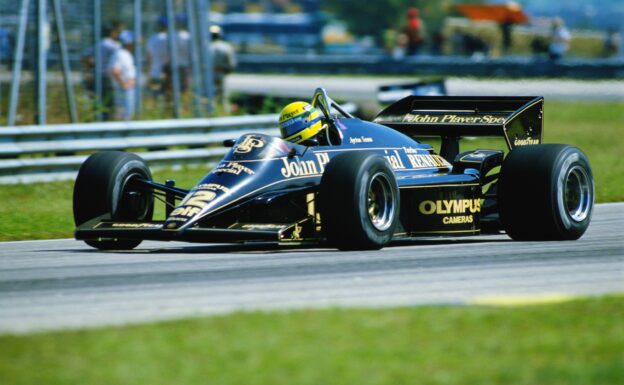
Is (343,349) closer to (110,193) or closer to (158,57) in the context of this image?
(110,193)

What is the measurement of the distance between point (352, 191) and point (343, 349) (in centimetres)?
349

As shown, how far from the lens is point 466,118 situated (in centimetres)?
1212

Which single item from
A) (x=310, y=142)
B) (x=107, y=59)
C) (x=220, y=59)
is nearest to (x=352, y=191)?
(x=310, y=142)

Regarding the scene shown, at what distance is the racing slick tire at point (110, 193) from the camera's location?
33.6ft

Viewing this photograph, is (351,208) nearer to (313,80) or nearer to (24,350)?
(24,350)

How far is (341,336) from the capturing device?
6148 mm

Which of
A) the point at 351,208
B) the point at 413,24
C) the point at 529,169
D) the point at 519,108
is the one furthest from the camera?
the point at 413,24

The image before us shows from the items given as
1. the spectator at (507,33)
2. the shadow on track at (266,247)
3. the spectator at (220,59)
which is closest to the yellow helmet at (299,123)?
the shadow on track at (266,247)

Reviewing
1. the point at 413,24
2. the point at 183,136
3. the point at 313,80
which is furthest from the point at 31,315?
the point at 313,80

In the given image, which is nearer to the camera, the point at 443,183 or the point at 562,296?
the point at 562,296

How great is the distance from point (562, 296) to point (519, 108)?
→ 4.86 metres

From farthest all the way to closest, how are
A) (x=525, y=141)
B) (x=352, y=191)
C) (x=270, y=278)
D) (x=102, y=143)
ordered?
1. (x=102, y=143)
2. (x=525, y=141)
3. (x=352, y=191)
4. (x=270, y=278)

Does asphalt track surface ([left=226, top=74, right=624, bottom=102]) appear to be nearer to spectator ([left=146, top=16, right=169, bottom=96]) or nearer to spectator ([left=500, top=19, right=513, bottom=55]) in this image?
spectator ([left=500, top=19, right=513, bottom=55])

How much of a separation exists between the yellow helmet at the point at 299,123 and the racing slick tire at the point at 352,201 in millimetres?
913
